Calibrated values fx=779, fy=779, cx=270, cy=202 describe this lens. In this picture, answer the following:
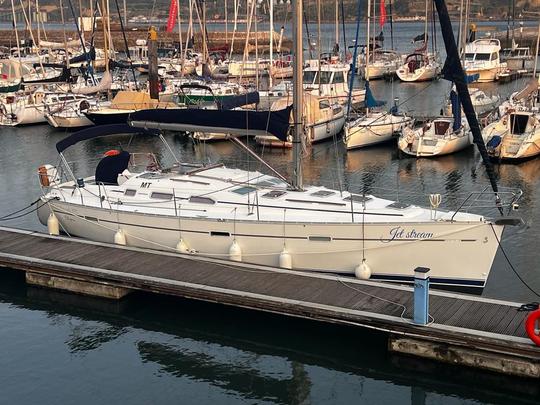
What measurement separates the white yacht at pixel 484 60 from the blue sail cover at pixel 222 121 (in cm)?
5088

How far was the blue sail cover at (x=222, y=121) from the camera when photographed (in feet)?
75.8

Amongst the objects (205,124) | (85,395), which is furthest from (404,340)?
(205,124)

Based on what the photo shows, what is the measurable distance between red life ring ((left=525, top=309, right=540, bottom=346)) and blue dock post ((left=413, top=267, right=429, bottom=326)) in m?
2.20

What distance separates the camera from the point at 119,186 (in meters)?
25.3

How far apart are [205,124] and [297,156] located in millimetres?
3292

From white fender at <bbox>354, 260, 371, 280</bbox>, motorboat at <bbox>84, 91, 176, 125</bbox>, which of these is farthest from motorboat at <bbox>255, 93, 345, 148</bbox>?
white fender at <bbox>354, 260, 371, 280</bbox>

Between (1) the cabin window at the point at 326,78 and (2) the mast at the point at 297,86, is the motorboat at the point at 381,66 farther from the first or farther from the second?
(2) the mast at the point at 297,86

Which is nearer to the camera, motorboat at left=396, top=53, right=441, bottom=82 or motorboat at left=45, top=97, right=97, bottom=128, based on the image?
motorboat at left=45, top=97, right=97, bottom=128

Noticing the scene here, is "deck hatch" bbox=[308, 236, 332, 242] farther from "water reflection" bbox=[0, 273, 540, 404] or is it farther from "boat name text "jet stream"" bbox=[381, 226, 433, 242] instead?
"water reflection" bbox=[0, 273, 540, 404]

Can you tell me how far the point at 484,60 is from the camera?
71.4 meters

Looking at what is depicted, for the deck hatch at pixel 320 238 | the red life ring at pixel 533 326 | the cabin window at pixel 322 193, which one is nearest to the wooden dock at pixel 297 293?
the red life ring at pixel 533 326

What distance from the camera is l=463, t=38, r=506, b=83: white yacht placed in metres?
70.4

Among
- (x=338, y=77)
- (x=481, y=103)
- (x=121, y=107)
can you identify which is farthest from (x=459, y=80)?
(x=338, y=77)

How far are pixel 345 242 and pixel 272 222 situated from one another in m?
2.09
